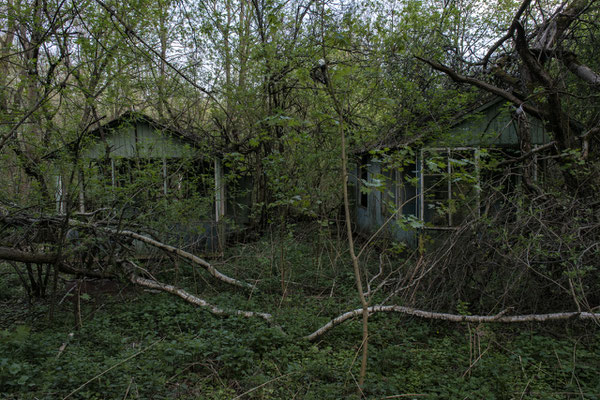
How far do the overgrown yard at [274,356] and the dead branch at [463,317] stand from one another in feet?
0.43

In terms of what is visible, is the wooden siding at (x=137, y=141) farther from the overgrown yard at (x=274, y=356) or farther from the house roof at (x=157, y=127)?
the overgrown yard at (x=274, y=356)

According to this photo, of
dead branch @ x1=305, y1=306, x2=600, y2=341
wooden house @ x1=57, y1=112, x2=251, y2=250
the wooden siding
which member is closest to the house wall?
wooden house @ x1=57, y1=112, x2=251, y2=250

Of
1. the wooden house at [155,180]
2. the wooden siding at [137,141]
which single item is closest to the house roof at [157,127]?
the wooden house at [155,180]

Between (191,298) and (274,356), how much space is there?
6.98 ft

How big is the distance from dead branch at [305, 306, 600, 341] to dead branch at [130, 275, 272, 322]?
0.88 m

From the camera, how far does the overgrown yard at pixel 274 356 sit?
3.40 meters

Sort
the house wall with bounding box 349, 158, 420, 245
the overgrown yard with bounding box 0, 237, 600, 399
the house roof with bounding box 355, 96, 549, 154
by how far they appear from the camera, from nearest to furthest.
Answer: the overgrown yard with bounding box 0, 237, 600, 399
the house roof with bounding box 355, 96, 549, 154
the house wall with bounding box 349, 158, 420, 245

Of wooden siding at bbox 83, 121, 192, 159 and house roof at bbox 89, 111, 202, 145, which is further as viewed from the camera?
house roof at bbox 89, 111, 202, 145

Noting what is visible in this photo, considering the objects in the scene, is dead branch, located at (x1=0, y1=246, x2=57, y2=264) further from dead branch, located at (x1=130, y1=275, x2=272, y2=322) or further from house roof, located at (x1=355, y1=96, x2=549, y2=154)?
house roof, located at (x1=355, y1=96, x2=549, y2=154)

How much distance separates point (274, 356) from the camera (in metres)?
4.14

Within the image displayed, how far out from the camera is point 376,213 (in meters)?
11.2

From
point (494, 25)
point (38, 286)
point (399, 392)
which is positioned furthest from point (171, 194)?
point (494, 25)

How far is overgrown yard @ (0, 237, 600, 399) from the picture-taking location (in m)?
3.40

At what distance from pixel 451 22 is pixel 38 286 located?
36.1 ft
